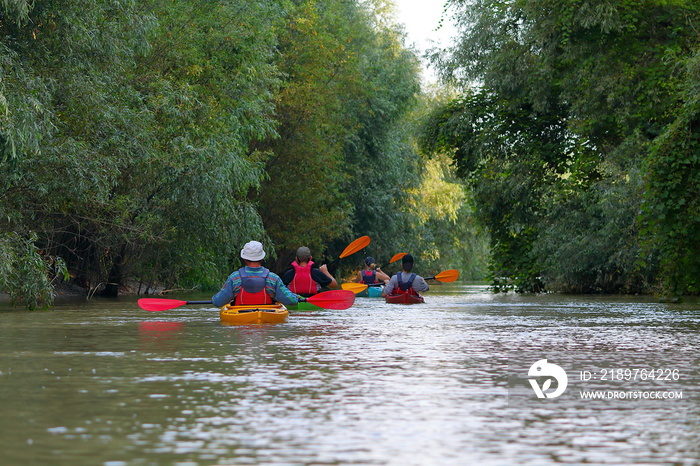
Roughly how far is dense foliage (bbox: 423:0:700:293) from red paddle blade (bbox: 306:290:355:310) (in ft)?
27.7

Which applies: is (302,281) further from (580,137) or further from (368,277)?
(580,137)

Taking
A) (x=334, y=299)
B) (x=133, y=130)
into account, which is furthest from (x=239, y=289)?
(x=133, y=130)

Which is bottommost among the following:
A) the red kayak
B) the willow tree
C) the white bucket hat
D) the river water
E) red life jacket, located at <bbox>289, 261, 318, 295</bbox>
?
the river water

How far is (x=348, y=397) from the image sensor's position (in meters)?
7.25

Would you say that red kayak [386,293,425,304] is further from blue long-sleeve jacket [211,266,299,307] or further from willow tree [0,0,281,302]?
blue long-sleeve jacket [211,266,299,307]

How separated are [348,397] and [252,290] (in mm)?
7847

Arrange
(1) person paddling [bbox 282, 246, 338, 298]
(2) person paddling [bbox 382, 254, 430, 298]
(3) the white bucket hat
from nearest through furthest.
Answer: (3) the white bucket hat → (1) person paddling [bbox 282, 246, 338, 298] → (2) person paddling [bbox 382, 254, 430, 298]

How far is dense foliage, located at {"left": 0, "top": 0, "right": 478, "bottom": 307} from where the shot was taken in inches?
751

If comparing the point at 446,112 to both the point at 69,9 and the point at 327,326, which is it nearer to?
the point at 69,9

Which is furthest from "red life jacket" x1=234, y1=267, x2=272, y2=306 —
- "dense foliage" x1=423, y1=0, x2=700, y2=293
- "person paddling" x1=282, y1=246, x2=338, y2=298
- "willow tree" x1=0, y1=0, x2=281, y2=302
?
"dense foliage" x1=423, y1=0, x2=700, y2=293

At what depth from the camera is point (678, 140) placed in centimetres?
2217

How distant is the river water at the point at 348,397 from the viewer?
5.24 m

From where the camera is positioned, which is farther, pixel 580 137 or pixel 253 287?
pixel 580 137

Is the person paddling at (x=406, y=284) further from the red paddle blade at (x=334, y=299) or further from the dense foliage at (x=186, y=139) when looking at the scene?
the dense foliage at (x=186, y=139)
